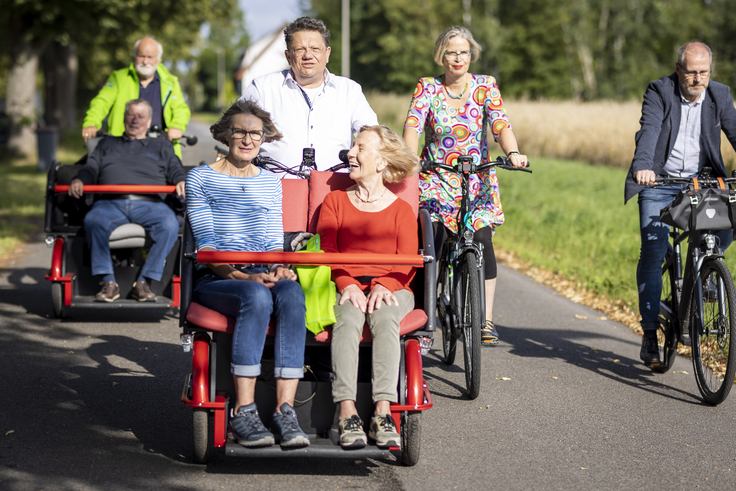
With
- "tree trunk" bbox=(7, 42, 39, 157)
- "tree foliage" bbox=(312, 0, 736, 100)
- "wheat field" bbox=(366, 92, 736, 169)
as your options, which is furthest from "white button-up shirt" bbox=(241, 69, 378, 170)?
"tree foliage" bbox=(312, 0, 736, 100)

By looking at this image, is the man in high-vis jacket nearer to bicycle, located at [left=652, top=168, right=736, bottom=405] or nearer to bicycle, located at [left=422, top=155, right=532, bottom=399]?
Result: bicycle, located at [left=422, top=155, right=532, bottom=399]

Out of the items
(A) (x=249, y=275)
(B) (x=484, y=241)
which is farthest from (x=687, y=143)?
(A) (x=249, y=275)

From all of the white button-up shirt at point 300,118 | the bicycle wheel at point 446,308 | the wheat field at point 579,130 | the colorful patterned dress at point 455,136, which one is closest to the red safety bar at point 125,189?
the white button-up shirt at point 300,118

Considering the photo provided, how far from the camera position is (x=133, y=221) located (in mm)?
7059

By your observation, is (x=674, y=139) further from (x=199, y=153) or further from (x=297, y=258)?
(x=199, y=153)

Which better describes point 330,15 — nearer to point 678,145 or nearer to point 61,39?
point 61,39

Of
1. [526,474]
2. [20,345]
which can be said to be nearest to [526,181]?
[20,345]

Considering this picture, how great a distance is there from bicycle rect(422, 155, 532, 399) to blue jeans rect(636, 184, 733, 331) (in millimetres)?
1011

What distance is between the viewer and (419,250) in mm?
4375

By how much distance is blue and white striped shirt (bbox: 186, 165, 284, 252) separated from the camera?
4445mm

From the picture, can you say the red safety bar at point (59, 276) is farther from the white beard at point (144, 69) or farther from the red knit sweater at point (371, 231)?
the red knit sweater at point (371, 231)

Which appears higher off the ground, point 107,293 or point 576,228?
point 576,228

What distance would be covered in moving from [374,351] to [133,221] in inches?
150

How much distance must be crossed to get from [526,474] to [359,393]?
87 centimetres
